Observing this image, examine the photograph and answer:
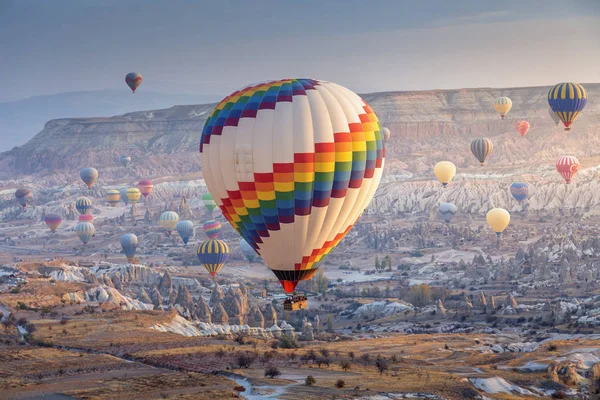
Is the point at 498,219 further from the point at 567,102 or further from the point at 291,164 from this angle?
the point at 291,164

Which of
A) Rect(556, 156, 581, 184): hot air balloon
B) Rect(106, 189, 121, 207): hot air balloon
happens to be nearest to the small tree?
Rect(556, 156, 581, 184): hot air balloon

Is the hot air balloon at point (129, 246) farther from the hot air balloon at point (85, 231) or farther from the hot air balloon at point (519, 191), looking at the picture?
the hot air balloon at point (519, 191)

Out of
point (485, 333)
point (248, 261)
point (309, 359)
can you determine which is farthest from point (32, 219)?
point (309, 359)

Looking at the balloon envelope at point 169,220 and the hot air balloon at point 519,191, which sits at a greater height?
the hot air balloon at point 519,191

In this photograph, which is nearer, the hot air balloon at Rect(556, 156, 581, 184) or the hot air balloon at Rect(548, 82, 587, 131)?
the hot air balloon at Rect(548, 82, 587, 131)

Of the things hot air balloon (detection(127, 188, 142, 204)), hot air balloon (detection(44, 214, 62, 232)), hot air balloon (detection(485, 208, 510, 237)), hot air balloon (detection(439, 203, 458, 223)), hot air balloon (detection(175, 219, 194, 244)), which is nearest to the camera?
hot air balloon (detection(485, 208, 510, 237))

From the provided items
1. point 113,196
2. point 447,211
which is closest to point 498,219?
point 447,211

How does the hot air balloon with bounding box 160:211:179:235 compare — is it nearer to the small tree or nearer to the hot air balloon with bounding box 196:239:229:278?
the hot air balloon with bounding box 196:239:229:278

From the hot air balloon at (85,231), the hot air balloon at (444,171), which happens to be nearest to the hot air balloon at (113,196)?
the hot air balloon at (85,231)
